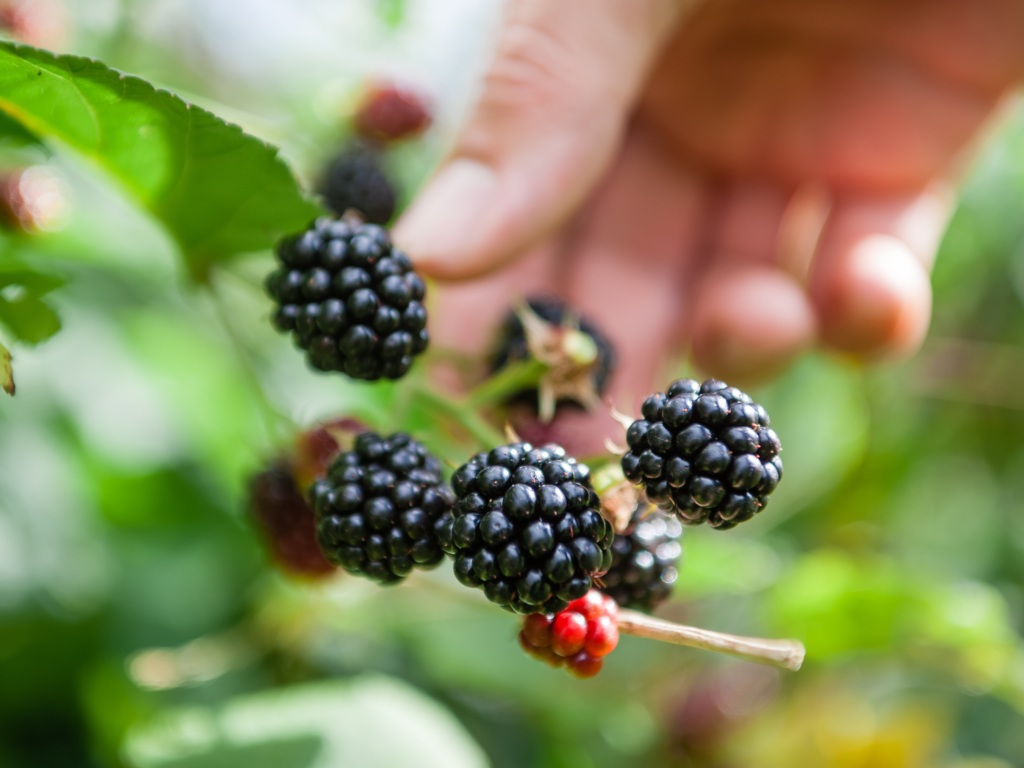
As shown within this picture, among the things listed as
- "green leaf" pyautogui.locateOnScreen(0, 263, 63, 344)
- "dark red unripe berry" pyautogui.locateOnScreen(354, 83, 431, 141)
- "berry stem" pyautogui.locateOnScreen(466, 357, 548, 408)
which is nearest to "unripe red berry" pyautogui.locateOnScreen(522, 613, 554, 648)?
"berry stem" pyautogui.locateOnScreen(466, 357, 548, 408)

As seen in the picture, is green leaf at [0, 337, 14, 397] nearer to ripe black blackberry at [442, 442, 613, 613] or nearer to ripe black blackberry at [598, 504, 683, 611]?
ripe black blackberry at [442, 442, 613, 613]

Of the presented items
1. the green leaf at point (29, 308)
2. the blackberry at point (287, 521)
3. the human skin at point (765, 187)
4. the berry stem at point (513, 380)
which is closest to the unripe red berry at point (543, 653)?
the berry stem at point (513, 380)

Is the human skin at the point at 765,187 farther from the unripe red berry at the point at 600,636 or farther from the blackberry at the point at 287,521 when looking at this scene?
the unripe red berry at the point at 600,636

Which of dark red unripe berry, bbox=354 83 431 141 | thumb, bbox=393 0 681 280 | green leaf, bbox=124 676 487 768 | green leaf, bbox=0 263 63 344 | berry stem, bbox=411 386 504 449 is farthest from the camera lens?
dark red unripe berry, bbox=354 83 431 141

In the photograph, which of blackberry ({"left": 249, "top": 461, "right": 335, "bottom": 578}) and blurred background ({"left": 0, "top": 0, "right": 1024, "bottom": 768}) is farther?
blurred background ({"left": 0, "top": 0, "right": 1024, "bottom": 768})

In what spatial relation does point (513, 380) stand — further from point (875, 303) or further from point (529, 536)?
point (875, 303)

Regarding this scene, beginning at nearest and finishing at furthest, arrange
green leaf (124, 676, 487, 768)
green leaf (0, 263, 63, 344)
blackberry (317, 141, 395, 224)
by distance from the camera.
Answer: green leaf (0, 263, 63, 344), green leaf (124, 676, 487, 768), blackberry (317, 141, 395, 224)

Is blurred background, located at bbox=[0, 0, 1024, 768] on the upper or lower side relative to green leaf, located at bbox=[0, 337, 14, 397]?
lower

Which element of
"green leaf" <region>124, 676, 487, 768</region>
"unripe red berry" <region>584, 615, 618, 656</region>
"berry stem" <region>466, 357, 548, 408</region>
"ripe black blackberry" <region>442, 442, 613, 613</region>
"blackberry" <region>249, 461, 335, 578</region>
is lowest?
"green leaf" <region>124, 676, 487, 768</region>
